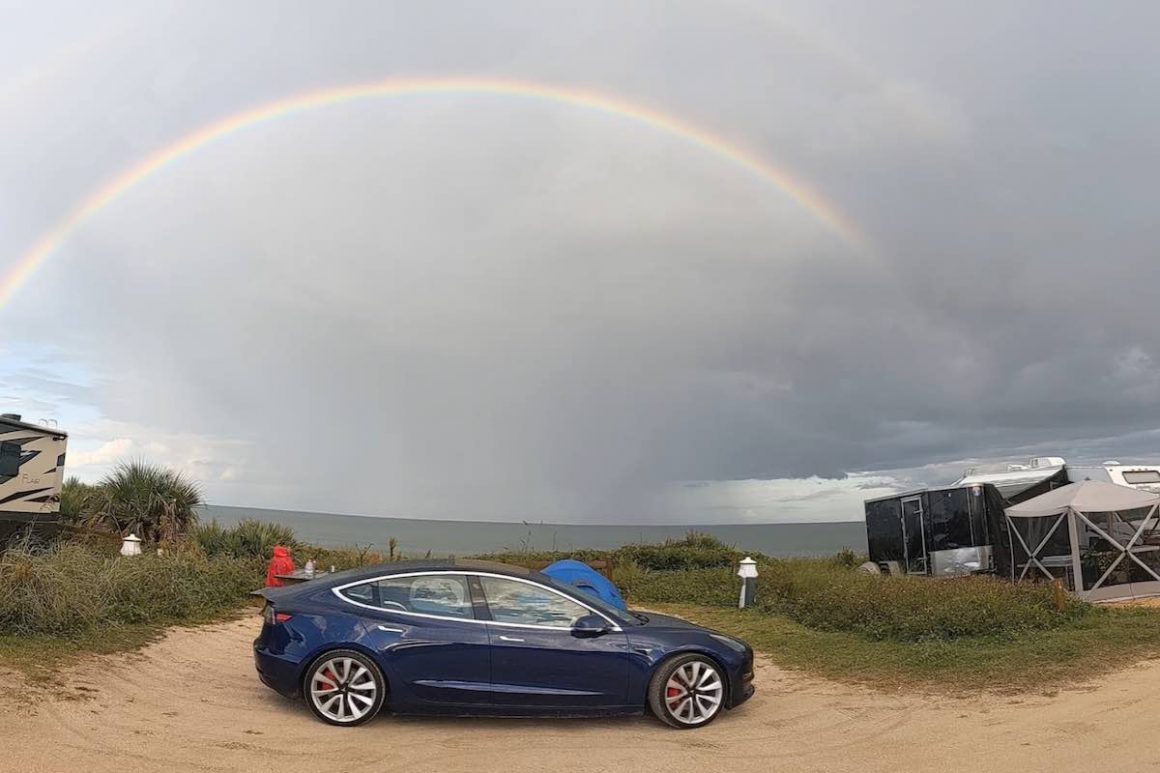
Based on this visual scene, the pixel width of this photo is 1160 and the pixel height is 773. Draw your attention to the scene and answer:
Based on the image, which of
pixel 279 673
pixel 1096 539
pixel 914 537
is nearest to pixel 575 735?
pixel 279 673

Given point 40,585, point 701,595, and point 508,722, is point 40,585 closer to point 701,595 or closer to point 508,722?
point 508,722

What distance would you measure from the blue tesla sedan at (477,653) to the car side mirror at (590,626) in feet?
0.03

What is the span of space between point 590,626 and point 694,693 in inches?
43.0

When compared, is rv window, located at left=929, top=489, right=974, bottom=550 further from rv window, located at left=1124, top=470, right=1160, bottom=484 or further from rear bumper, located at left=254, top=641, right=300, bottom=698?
rear bumper, located at left=254, top=641, right=300, bottom=698

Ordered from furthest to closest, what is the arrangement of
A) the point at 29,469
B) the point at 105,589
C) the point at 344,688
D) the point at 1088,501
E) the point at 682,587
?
the point at 682,587 → the point at 29,469 → the point at 1088,501 → the point at 105,589 → the point at 344,688

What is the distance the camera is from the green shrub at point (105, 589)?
31.8 feet

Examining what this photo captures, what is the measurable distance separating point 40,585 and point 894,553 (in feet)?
50.9

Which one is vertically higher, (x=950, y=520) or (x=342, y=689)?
(x=950, y=520)

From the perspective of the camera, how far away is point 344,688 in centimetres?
716

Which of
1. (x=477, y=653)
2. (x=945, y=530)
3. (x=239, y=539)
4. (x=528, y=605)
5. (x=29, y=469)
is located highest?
(x=29, y=469)

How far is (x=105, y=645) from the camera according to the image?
978cm

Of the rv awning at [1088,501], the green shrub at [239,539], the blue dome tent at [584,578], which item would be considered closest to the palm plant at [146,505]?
the green shrub at [239,539]

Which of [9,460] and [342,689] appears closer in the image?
[342,689]

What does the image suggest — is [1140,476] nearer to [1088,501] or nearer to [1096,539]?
[1096,539]
